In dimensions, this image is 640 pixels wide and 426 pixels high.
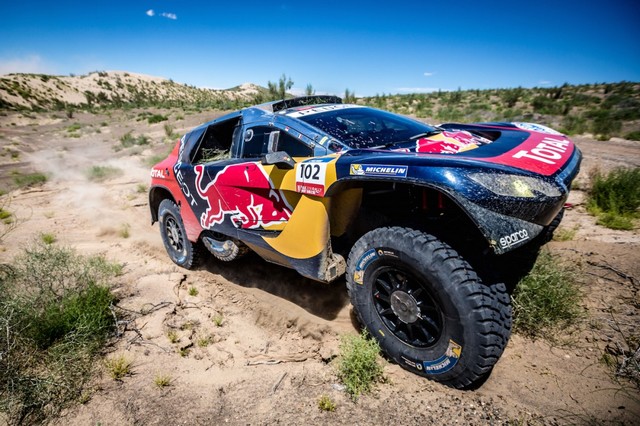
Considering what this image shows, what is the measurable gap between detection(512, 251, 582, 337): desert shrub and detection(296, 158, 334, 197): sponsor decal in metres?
1.75

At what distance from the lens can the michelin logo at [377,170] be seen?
6.15ft

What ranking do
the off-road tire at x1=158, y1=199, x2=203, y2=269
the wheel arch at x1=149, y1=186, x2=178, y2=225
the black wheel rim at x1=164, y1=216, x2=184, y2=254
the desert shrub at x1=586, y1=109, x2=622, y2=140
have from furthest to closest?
the desert shrub at x1=586, y1=109, x2=622, y2=140 < the wheel arch at x1=149, y1=186, x2=178, y2=225 < the black wheel rim at x1=164, y1=216, x2=184, y2=254 < the off-road tire at x1=158, y1=199, x2=203, y2=269

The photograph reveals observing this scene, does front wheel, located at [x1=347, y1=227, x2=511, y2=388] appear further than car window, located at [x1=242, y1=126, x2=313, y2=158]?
No

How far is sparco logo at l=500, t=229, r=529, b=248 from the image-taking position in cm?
163

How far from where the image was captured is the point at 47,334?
8.52ft

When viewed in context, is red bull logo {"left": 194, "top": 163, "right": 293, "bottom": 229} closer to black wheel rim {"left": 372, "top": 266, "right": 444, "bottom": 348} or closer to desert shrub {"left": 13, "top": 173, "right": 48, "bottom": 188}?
black wheel rim {"left": 372, "top": 266, "right": 444, "bottom": 348}

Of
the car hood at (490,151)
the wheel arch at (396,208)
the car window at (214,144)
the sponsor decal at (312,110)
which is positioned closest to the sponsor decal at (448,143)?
the car hood at (490,151)

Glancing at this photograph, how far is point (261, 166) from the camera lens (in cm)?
281

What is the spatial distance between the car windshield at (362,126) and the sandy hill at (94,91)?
22355 mm

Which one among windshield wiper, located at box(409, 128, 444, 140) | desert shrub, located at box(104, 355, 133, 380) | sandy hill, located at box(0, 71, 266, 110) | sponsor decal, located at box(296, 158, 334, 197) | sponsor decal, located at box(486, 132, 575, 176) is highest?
sandy hill, located at box(0, 71, 266, 110)

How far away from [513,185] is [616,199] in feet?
12.2

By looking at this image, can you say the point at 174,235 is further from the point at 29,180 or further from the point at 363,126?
the point at 29,180

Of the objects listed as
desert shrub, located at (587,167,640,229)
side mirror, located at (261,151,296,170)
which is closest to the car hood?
side mirror, located at (261,151,296,170)

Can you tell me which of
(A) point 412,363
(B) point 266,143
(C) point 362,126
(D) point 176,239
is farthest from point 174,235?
(A) point 412,363
